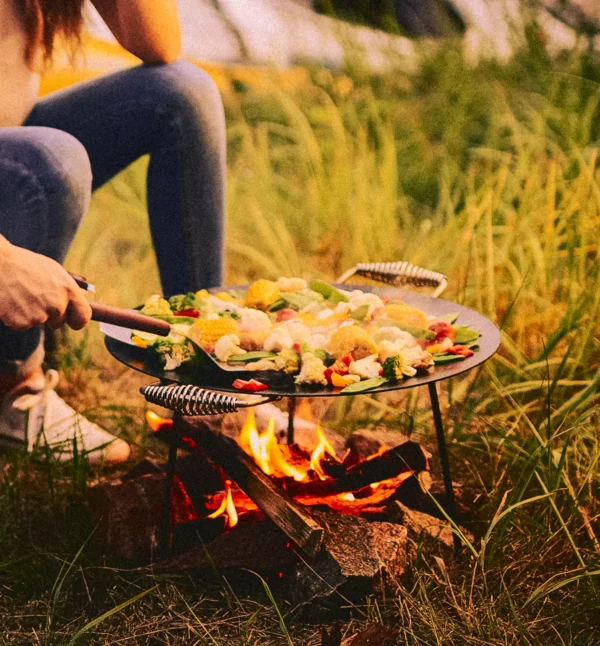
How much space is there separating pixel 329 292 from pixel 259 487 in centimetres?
50

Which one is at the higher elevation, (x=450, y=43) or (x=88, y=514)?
(x=450, y=43)

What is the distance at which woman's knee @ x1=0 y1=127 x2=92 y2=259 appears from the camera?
6.06ft

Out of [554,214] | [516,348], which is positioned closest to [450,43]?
[554,214]

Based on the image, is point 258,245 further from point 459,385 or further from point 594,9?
point 594,9

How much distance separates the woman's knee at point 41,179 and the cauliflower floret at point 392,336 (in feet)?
2.67

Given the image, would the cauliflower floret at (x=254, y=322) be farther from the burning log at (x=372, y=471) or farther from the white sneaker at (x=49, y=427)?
the white sneaker at (x=49, y=427)

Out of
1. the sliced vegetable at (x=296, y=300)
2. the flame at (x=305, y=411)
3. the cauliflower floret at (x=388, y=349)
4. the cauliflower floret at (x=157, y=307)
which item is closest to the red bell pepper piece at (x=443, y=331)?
the cauliflower floret at (x=388, y=349)

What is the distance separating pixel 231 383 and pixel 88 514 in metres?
0.66

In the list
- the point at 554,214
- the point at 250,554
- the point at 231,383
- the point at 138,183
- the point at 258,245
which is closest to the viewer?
the point at 231,383

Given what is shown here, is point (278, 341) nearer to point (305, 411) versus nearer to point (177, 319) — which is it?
point (177, 319)

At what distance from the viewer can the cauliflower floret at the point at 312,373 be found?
4.74 ft

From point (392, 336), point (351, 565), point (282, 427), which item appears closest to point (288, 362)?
point (392, 336)

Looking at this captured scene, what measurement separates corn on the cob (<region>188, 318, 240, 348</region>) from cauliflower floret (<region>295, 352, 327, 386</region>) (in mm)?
212

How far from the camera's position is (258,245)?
3.57 m
